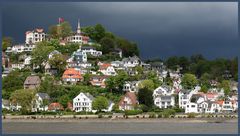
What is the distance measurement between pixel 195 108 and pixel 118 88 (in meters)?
7.07

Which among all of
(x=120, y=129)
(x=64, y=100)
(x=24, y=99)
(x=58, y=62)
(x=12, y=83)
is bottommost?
(x=120, y=129)

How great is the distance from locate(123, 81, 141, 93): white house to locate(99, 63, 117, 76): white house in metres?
3.57

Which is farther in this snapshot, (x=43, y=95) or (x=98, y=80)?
(x=98, y=80)

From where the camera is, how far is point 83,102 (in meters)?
40.4

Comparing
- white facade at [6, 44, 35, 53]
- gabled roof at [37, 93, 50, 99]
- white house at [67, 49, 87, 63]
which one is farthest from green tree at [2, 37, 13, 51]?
gabled roof at [37, 93, 50, 99]

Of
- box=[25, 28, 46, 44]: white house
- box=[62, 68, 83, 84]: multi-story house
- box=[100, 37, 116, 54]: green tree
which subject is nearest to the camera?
box=[62, 68, 83, 84]: multi-story house

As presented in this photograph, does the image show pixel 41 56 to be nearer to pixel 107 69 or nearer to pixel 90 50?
pixel 107 69

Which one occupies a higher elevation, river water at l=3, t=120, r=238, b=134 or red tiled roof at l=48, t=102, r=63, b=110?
red tiled roof at l=48, t=102, r=63, b=110

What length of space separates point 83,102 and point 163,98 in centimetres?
730

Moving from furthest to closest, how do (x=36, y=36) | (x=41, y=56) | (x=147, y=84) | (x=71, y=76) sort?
1. (x=36, y=36)
2. (x=41, y=56)
3. (x=71, y=76)
4. (x=147, y=84)

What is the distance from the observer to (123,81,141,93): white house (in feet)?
151

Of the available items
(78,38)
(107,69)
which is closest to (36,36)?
(78,38)

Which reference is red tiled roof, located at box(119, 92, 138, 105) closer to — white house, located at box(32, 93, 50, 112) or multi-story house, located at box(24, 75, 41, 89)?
white house, located at box(32, 93, 50, 112)

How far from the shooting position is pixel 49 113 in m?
38.1
